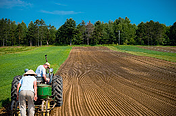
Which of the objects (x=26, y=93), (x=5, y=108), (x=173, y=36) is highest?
(x=173, y=36)

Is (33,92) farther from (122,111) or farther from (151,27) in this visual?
(151,27)

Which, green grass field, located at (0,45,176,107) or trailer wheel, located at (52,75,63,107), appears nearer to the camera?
trailer wheel, located at (52,75,63,107)

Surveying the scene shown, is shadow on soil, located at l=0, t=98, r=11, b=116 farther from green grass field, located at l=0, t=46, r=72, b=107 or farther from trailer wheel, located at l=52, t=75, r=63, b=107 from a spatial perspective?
trailer wheel, located at l=52, t=75, r=63, b=107

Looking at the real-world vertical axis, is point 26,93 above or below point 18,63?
above

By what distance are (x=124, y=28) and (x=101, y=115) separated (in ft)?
237

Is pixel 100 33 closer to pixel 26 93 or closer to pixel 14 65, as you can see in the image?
pixel 14 65

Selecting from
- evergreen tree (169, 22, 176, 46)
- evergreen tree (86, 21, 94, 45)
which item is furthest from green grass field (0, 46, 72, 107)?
evergreen tree (169, 22, 176, 46)

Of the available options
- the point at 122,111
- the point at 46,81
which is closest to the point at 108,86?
the point at 122,111

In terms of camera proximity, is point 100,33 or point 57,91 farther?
point 100,33

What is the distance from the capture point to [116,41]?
249ft

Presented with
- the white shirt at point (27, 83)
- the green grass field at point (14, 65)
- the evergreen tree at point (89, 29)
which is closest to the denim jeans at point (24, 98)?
the white shirt at point (27, 83)

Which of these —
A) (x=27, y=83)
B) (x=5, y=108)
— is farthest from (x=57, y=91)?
(x=5, y=108)

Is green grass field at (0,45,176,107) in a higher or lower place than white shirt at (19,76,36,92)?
lower

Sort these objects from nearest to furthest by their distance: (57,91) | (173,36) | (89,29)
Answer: (57,91) → (173,36) → (89,29)
